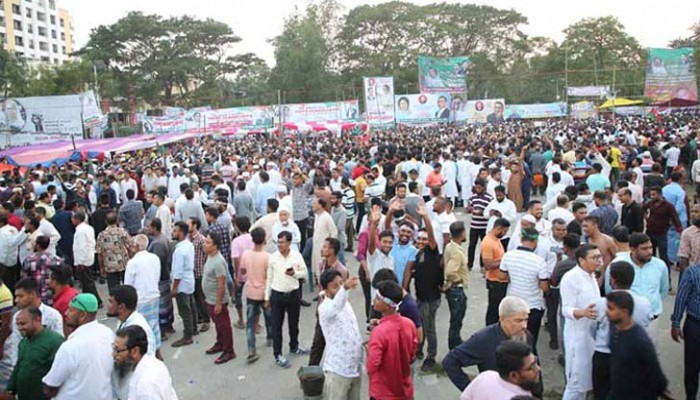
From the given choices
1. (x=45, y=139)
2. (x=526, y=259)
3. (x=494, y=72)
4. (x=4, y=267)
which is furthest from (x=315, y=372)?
(x=494, y=72)

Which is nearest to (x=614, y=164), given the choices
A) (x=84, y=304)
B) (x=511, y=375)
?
(x=511, y=375)

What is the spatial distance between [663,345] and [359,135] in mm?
23529

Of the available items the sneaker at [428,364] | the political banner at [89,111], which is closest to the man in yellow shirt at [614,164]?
the sneaker at [428,364]

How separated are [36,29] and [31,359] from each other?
87537mm

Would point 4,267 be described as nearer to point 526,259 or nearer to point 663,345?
point 526,259

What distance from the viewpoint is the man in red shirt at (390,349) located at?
358 cm

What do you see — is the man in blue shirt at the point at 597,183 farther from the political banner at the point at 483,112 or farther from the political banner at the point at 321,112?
the political banner at the point at 483,112

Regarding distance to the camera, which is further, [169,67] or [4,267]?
[169,67]

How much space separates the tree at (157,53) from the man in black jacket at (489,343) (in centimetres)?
4809

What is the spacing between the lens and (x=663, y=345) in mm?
5887

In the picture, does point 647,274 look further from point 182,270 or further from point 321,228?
point 182,270

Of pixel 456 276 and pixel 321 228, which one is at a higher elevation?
pixel 321 228

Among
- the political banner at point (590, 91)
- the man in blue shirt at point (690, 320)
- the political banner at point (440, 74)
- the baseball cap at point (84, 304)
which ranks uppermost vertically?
the political banner at point (440, 74)

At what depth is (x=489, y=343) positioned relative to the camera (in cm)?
346
